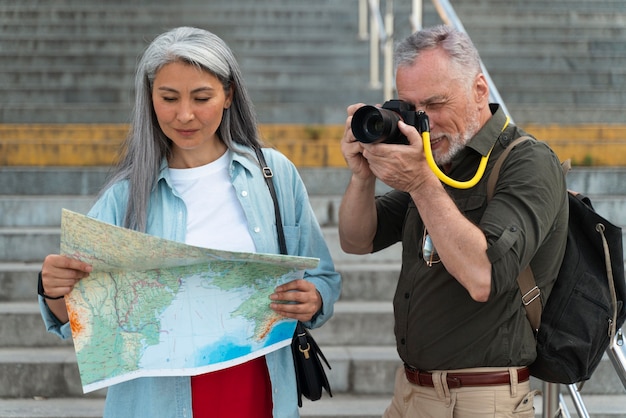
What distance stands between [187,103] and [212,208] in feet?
0.93

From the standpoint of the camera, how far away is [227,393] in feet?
6.44

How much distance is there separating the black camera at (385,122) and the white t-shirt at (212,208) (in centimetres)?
41

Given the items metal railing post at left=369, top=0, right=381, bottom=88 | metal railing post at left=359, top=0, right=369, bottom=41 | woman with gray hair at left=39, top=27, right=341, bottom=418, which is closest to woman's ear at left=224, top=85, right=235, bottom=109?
woman with gray hair at left=39, top=27, right=341, bottom=418

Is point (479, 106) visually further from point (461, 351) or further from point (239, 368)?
point (239, 368)

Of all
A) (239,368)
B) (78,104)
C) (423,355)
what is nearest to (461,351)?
(423,355)

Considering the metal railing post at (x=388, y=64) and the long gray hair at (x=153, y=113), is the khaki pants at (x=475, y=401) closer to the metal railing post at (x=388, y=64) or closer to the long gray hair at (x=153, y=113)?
the long gray hair at (x=153, y=113)

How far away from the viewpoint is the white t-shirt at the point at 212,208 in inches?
77.7

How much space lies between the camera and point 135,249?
5.74 ft

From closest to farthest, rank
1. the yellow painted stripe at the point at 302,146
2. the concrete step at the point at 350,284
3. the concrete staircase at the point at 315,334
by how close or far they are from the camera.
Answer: the concrete staircase at the point at 315,334, the concrete step at the point at 350,284, the yellow painted stripe at the point at 302,146

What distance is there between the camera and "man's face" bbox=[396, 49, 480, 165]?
185 centimetres

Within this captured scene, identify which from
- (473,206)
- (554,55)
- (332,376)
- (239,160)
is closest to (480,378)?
(473,206)

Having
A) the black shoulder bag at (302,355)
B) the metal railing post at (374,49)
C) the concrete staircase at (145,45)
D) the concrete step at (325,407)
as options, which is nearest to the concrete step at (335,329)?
the concrete step at (325,407)

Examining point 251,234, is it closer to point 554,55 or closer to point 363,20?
point 363,20

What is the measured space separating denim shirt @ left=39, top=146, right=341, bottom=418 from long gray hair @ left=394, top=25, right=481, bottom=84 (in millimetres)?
464
